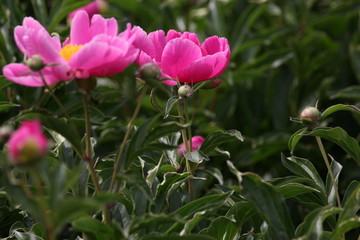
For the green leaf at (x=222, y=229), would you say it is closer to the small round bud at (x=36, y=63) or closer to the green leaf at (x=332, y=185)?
the green leaf at (x=332, y=185)

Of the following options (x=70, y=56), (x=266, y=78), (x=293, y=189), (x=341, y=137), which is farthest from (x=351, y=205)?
(x=266, y=78)

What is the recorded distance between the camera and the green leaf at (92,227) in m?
1.01

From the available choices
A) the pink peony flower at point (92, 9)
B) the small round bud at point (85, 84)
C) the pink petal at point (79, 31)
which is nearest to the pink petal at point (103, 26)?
the pink petal at point (79, 31)

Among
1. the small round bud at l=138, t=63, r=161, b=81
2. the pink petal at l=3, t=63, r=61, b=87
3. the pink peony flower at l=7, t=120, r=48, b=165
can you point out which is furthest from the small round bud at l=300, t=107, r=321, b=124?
the pink peony flower at l=7, t=120, r=48, b=165

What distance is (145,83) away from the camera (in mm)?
1109

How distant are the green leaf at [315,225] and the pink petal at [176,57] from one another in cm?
38

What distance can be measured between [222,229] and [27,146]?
51 centimetres

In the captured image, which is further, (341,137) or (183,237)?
(341,137)

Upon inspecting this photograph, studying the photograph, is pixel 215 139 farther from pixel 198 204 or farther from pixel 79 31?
pixel 79 31

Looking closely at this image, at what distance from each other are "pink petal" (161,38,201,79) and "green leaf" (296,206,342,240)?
15.0 inches

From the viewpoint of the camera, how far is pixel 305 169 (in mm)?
1307

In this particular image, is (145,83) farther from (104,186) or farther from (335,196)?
(335,196)

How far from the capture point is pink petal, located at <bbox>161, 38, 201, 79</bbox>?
50.6 inches

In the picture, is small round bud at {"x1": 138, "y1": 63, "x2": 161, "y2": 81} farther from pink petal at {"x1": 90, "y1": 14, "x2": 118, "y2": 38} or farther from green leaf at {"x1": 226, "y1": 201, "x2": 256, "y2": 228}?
green leaf at {"x1": 226, "y1": 201, "x2": 256, "y2": 228}
